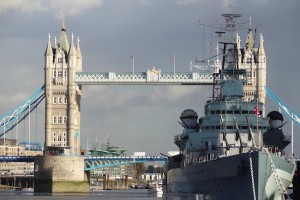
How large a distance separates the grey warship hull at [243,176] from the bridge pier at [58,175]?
2985 inches

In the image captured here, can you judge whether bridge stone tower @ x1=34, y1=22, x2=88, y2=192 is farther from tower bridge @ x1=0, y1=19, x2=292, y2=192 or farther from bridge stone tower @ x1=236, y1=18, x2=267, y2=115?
bridge stone tower @ x1=236, y1=18, x2=267, y2=115

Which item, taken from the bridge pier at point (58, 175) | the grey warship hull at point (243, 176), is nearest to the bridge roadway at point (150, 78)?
the bridge pier at point (58, 175)

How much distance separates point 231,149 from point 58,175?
81.0 m

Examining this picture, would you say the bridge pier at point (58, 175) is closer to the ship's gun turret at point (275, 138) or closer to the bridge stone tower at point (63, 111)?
the bridge stone tower at point (63, 111)

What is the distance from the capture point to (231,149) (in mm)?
60438

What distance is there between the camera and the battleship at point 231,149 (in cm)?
5406

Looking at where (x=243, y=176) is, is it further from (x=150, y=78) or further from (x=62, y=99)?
(x=62, y=99)

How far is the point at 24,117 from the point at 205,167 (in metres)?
105

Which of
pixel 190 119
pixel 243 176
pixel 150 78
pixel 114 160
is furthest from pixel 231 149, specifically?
pixel 114 160

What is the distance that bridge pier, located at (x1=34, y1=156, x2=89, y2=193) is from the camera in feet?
455

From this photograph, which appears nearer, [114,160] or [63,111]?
[63,111]

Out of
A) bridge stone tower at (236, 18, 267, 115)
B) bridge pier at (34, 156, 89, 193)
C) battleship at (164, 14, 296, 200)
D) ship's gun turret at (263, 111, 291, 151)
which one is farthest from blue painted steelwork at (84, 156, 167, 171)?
ship's gun turret at (263, 111, 291, 151)

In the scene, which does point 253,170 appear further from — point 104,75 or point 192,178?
point 104,75

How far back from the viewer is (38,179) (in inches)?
5546
